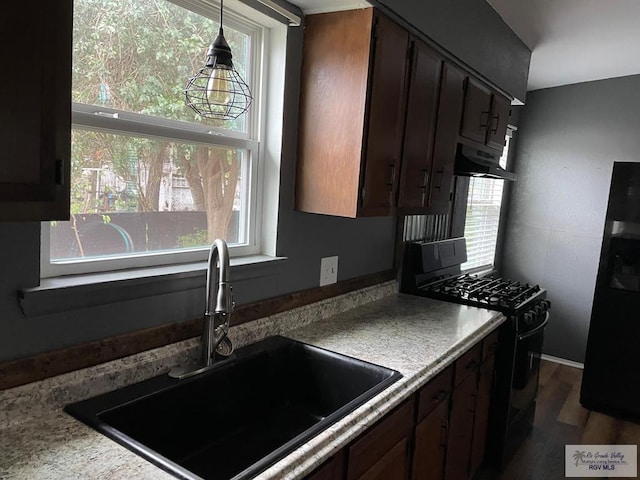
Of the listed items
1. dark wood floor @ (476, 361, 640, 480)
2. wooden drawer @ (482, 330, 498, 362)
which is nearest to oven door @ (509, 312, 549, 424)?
wooden drawer @ (482, 330, 498, 362)

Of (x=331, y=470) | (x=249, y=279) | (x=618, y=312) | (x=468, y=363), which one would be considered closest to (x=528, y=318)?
(x=468, y=363)

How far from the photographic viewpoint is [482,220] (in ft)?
14.2

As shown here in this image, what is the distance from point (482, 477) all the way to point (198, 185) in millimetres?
2181

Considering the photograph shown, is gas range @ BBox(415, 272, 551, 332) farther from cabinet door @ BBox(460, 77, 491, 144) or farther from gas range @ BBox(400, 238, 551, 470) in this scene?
cabinet door @ BBox(460, 77, 491, 144)

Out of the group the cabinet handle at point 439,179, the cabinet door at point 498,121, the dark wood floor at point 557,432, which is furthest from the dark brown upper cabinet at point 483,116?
the dark wood floor at point 557,432

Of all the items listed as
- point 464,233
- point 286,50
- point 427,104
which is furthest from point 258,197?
point 464,233

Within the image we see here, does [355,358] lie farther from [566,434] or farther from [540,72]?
[540,72]

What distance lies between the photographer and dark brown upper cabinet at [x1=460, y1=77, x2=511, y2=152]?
2.60 metres

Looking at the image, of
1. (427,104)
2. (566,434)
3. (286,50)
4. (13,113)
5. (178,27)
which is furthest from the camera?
(566,434)

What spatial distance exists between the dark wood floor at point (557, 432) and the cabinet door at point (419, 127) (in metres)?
1.62

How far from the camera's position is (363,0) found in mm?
1721

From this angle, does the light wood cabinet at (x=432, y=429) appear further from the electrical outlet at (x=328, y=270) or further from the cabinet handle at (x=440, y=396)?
the electrical outlet at (x=328, y=270)

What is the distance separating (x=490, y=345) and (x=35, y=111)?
221cm

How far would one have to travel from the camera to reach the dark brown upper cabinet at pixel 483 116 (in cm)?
260
